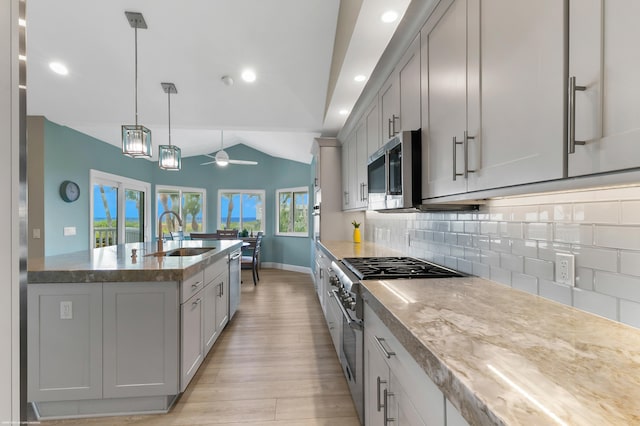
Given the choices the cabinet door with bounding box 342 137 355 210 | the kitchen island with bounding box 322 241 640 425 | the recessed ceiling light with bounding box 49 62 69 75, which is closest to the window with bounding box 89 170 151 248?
the recessed ceiling light with bounding box 49 62 69 75

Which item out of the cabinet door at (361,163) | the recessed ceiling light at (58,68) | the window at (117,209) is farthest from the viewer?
the window at (117,209)

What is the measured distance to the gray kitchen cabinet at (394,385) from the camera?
2.63 feet

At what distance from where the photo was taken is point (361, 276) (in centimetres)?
162

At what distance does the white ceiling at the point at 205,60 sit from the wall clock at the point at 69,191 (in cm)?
87

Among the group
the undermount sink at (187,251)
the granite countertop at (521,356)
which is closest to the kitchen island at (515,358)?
the granite countertop at (521,356)

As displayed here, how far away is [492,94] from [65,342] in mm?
2589

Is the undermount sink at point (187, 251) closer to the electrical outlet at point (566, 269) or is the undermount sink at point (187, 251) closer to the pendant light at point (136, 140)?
the pendant light at point (136, 140)

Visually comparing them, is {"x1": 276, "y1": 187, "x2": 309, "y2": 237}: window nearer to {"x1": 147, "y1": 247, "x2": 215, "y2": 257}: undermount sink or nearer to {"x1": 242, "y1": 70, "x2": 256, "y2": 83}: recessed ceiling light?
{"x1": 242, "y1": 70, "x2": 256, "y2": 83}: recessed ceiling light

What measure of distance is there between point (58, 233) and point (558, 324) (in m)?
5.58

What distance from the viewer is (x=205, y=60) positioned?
10.7 ft

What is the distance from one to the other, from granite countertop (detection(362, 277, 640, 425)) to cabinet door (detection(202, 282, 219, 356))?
68.6 inches

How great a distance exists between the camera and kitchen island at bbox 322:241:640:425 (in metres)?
0.52

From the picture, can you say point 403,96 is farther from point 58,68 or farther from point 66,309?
point 58,68

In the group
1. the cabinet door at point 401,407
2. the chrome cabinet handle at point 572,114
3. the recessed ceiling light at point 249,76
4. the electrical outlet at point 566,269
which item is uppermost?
the recessed ceiling light at point 249,76
